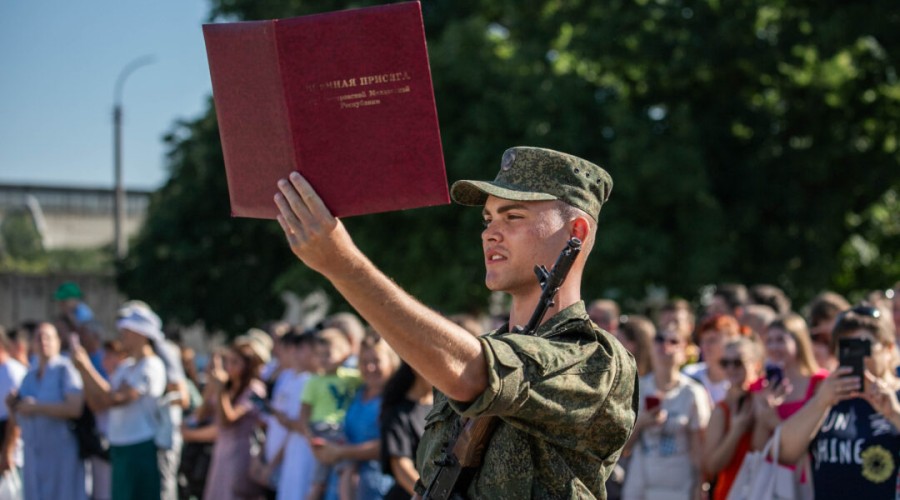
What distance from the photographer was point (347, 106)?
263 centimetres

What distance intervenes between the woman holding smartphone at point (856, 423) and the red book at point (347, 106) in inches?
137

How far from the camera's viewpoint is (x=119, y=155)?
28297mm

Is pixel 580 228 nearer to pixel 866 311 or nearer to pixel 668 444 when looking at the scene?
pixel 866 311

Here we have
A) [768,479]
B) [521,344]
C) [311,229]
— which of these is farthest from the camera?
[768,479]

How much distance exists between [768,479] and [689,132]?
11401 mm

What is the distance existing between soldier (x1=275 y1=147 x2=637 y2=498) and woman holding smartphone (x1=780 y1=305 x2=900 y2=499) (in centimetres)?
262

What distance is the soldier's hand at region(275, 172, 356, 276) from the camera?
2.51m

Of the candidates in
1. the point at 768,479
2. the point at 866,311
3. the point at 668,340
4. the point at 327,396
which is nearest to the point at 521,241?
the point at 866,311

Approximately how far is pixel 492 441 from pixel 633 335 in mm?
4798

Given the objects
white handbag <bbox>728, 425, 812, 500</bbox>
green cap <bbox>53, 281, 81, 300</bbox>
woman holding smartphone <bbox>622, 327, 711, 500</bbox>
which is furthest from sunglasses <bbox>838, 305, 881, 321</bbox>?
green cap <bbox>53, 281, 81, 300</bbox>

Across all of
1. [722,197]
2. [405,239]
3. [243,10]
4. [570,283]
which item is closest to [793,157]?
[722,197]

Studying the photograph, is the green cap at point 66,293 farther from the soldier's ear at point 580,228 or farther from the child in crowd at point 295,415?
the soldier's ear at point 580,228

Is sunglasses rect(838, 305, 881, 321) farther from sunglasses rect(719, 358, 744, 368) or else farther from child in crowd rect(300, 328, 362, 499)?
child in crowd rect(300, 328, 362, 499)

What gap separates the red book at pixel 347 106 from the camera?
2609 millimetres
